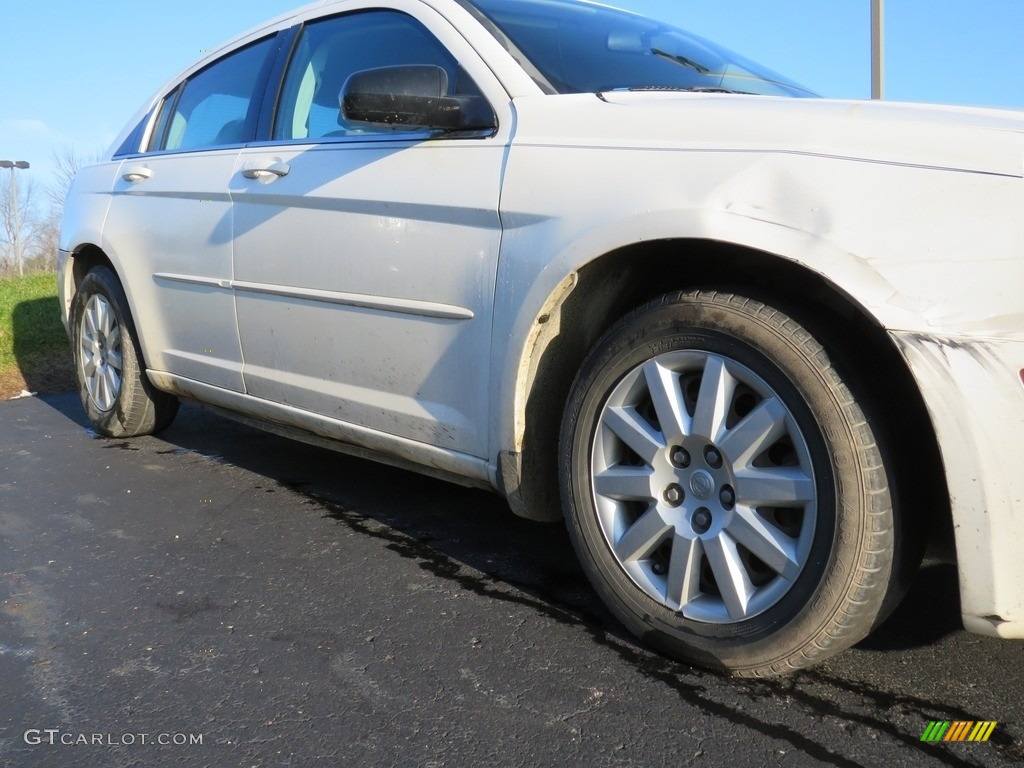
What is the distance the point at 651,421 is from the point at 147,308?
105 inches

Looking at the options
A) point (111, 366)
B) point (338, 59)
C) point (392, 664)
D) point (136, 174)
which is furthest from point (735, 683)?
point (111, 366)

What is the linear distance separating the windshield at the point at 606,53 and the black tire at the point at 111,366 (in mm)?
2413

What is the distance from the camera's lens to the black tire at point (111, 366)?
439cm

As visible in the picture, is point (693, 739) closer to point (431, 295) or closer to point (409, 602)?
point (409, 602)

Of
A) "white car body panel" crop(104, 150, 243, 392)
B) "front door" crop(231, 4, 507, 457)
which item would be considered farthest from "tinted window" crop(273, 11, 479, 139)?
"white car body panel" crop(104, 150, 243, 392)

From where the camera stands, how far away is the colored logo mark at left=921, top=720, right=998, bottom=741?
1877mm

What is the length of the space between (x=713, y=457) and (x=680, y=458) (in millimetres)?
86

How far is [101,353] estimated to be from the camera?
4629 millimetres

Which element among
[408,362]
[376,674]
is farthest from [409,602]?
[408,362]

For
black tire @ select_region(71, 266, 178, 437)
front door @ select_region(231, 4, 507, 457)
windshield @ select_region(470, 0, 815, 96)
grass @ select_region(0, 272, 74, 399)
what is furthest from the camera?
grass @ select_region(0, 272, 74, 399)

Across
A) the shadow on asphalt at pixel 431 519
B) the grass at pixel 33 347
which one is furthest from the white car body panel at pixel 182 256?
the grass at pixel 33 347

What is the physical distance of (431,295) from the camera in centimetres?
264

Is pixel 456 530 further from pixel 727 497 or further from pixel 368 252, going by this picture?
pixel 727 497

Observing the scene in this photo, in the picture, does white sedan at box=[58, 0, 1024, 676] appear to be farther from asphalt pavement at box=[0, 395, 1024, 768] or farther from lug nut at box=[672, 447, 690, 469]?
asphalt pavement at box=[0, 395, 1024, 768]
